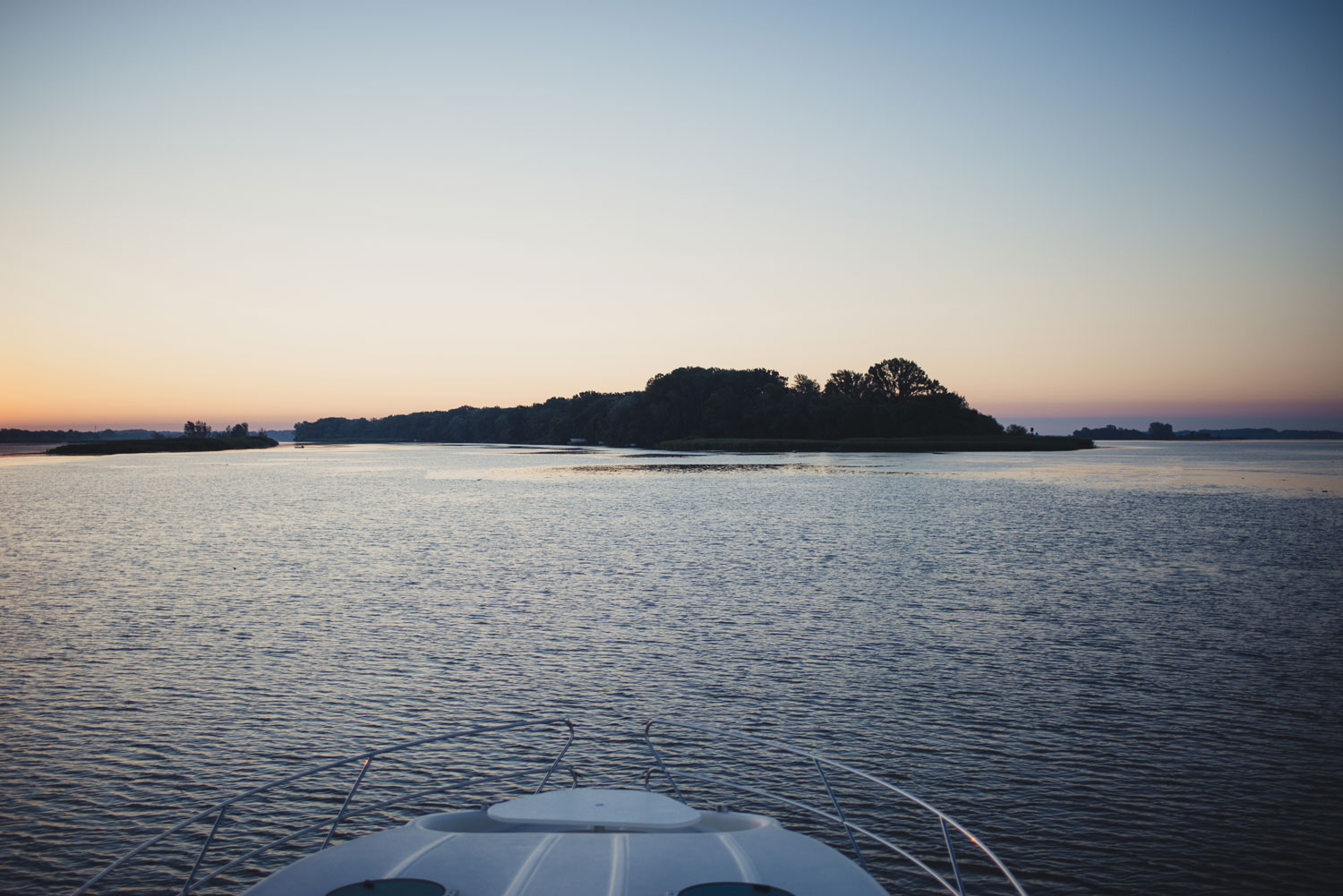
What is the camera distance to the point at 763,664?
1917 centimetres

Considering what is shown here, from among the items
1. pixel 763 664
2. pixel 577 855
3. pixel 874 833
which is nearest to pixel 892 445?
pixel 763 664

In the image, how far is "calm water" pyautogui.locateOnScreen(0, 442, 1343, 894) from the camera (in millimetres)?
11680

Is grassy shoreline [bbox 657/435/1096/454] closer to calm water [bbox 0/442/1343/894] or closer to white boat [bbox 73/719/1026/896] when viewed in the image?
calm water [bbox 0/442/1343/894]

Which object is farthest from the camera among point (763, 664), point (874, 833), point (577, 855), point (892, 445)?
point (892, 445)

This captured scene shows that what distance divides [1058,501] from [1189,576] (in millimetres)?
34210

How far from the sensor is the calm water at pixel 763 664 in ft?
38.3

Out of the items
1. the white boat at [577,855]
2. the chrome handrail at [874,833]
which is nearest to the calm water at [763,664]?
the white boat at [577,855]

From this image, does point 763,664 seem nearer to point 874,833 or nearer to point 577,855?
point 874,833

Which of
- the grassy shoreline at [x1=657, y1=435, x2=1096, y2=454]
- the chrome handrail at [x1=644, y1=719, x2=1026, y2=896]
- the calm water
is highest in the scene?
the grassy shoreline at [x1=657, y1=435, x2=1096, y2=454]

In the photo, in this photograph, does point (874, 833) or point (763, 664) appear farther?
point (763, 664)

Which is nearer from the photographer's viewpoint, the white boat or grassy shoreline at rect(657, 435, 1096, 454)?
the white boat

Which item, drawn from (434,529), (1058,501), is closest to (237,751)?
(434,529)

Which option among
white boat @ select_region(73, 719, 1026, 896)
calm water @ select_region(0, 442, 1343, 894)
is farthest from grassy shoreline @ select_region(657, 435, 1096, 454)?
white boat @ select_region(73, 719, 1026, 896)

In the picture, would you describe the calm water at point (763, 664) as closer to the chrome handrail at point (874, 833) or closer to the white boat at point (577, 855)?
the white boat at point (577, 855)
